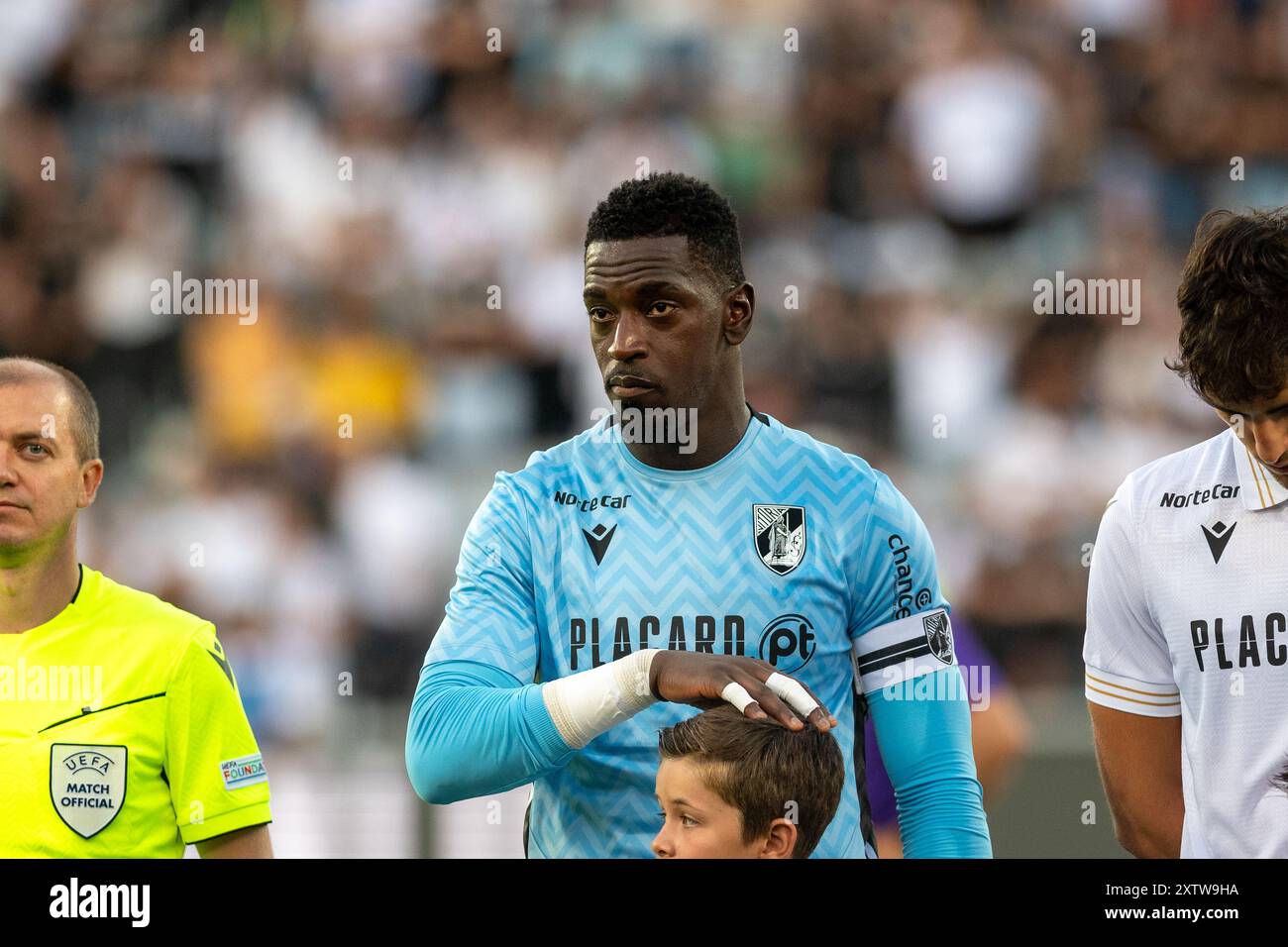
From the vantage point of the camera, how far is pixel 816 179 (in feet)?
28.7

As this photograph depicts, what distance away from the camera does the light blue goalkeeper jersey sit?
308 centimetres

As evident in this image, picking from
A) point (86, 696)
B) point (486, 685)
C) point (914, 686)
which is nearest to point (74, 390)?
point (86, 696)

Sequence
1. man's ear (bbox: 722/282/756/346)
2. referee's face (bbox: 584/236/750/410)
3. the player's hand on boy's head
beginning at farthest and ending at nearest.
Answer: man's ear (bbox: 722/282/756/346) → referee's face (bbox: 584/236/750/410) → the player's hand on boy's head

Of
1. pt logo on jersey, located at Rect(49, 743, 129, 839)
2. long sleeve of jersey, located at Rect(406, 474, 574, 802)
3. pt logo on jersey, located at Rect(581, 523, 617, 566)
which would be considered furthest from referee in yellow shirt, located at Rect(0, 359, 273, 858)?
pt logo on jersey, located at Rect(581, 523, 617, 566)

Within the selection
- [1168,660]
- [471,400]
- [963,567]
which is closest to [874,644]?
[1168,660]

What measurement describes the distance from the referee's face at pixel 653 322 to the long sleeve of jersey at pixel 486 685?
0.34 meters

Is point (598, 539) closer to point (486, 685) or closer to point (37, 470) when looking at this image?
point (486, 685)

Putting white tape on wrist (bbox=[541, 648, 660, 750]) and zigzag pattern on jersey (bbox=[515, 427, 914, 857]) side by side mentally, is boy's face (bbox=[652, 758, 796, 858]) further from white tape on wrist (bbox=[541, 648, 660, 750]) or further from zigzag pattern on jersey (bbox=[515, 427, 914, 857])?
white tape on wrist (bbox=[541, 648, 660, 750])

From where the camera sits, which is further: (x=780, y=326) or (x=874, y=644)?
(x=780, y=326)

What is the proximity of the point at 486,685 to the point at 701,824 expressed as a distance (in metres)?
0.45

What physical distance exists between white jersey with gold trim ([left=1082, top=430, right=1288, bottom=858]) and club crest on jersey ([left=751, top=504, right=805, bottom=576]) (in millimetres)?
557
